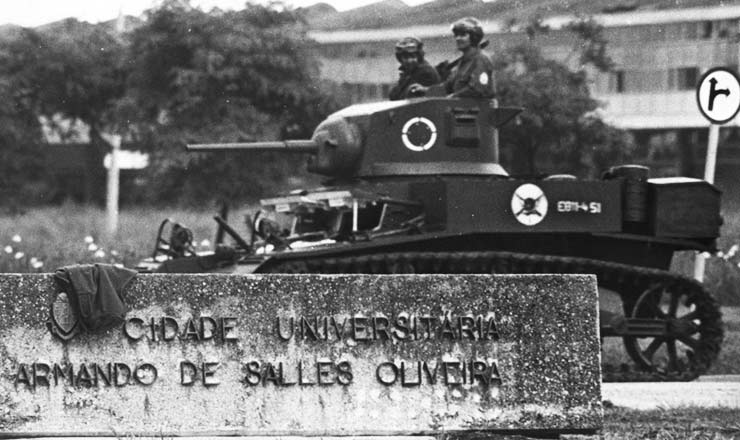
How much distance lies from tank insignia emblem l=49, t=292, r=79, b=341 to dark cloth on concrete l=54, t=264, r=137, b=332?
0.04m

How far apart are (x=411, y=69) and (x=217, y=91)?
1274cm

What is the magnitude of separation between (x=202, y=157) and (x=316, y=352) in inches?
854

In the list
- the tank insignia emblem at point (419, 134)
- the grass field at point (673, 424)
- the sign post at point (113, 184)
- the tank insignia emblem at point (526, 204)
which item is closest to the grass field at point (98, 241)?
the sign post at point (113, 184)

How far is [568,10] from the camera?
36.4 metres

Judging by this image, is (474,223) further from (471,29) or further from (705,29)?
(705,29)

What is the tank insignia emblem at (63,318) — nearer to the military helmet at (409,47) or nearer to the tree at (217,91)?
the military helmet at (409,47)

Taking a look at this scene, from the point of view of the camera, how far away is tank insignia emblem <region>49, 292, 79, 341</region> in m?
9.28

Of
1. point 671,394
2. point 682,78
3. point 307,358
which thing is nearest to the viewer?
point 307,358

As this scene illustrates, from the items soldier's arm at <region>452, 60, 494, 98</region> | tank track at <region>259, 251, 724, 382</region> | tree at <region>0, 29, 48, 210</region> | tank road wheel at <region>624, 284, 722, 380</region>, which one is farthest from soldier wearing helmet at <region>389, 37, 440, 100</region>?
tree at <region>0, 29, 48, 210</region>

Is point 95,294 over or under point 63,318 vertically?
over

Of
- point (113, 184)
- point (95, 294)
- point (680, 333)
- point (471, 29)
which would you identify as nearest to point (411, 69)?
point (471, 29)

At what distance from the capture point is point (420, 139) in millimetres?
17156

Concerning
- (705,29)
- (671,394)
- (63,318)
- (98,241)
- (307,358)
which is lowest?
(98,241)

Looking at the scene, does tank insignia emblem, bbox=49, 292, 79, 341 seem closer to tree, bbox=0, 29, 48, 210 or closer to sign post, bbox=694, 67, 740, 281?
sign post, bbox=694, 67, 740, 281
